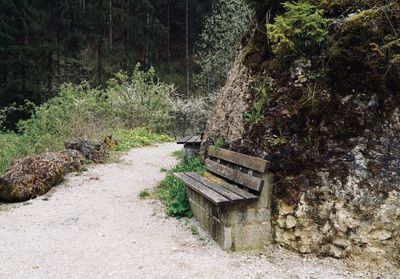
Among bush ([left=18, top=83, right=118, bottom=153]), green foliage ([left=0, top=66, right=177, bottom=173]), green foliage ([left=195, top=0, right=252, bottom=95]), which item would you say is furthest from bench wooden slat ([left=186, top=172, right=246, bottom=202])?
green foliage ([left=195, top=0, right=252, bottom=95])

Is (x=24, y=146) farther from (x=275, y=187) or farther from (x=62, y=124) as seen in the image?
(x=275, y=187)

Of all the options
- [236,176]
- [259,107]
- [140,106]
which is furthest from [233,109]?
[140,106]

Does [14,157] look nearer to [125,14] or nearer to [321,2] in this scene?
[321,2]

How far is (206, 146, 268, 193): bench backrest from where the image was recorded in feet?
13.5

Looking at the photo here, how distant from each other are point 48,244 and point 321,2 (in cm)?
425

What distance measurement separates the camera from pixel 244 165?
4.41 m

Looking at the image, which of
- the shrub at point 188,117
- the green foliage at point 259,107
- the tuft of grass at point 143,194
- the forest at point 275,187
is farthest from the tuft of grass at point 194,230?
the shrub at point 188,117

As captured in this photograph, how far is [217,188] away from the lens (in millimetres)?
4438

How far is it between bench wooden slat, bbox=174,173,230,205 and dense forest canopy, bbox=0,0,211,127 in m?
17.8

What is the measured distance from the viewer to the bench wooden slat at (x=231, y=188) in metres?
4.01

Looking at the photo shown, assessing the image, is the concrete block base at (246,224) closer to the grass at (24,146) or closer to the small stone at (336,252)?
the small stone at (336,252)

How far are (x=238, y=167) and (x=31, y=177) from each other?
156 inches

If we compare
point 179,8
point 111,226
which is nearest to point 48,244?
point 111,226

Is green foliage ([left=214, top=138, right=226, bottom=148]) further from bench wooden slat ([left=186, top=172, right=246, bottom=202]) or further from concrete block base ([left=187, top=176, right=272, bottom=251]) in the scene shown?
concrete block base ([left=187, top=176, right=272, bottom=251])
